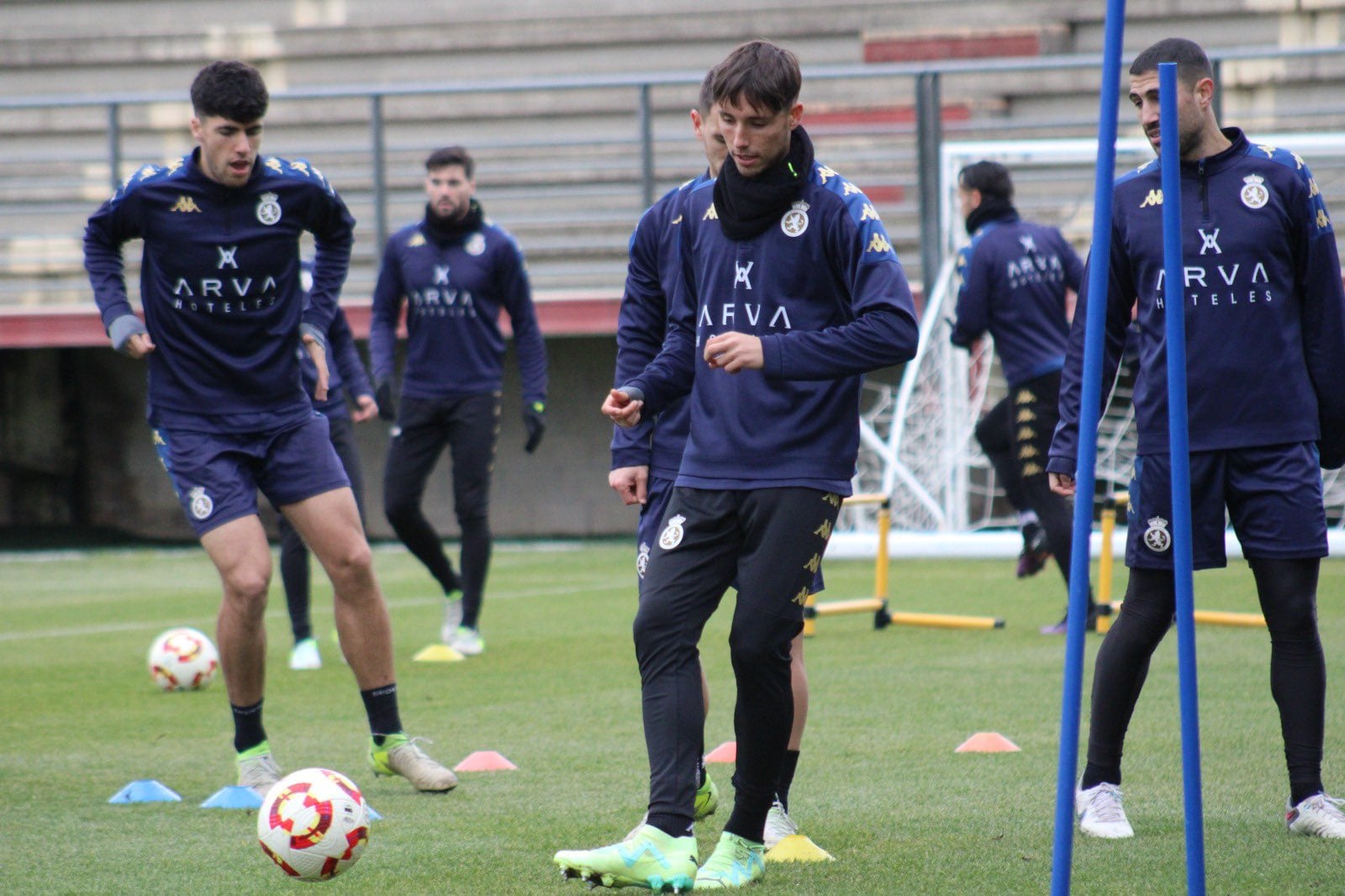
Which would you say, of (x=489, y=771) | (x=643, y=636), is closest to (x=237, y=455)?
(x=489, y=771)

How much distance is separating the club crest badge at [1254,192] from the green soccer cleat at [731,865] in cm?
198

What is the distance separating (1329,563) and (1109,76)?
9563mm

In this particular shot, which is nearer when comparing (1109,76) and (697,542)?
(1109,76)

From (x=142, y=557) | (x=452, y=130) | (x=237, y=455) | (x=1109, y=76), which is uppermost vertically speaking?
(x=452, y=130)

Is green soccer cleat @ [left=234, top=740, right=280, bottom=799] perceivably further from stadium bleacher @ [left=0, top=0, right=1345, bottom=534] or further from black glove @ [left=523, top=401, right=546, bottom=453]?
stadium bleacher @ [left=0, top=0, right=1345, bottom=534]

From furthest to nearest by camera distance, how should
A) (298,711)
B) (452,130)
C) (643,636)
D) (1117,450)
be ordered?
(452,130), (1117,450), (298,711), (643,636)

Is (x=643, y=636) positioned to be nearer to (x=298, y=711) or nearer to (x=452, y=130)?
(x=298, y=711)

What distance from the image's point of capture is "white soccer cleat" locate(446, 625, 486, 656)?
8680 mm

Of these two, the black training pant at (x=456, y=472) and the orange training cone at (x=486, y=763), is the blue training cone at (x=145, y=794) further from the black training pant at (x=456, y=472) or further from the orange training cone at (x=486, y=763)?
the black training pant at (x=456, y=472)

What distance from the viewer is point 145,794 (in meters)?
5.29

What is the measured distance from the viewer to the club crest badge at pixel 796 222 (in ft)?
13.3

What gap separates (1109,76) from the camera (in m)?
3.08

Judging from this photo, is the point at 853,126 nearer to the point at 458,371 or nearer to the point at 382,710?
the point at 458,371

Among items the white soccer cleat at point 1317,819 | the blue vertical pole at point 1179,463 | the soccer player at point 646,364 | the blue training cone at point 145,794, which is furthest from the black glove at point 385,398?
the blue vertical pole at point 1179,463
